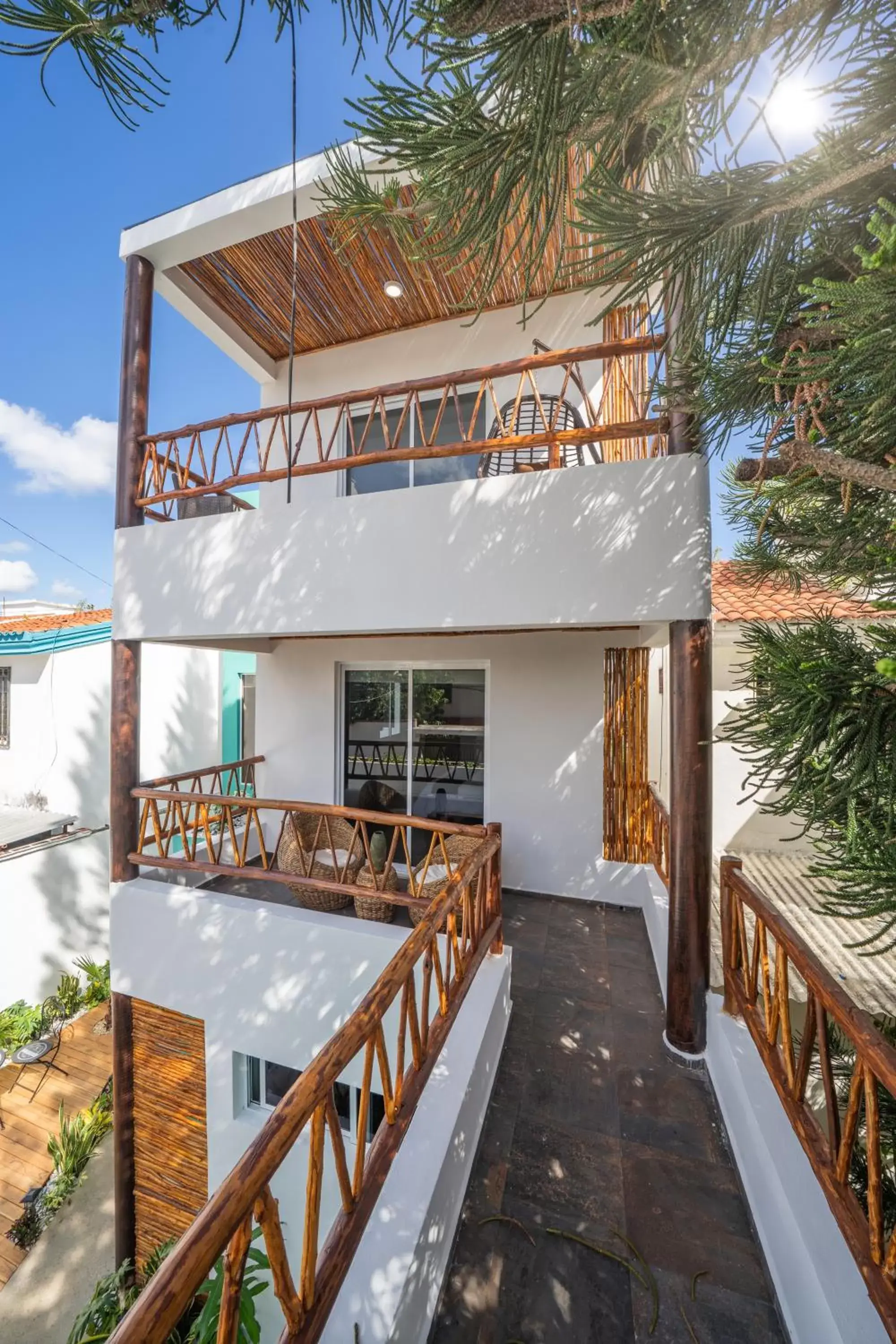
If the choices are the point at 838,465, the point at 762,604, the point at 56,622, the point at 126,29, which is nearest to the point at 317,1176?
the point at 838,465

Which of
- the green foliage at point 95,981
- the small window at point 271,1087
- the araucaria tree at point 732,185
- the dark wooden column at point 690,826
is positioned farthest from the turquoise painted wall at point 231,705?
the araucaria tree at point 732,185

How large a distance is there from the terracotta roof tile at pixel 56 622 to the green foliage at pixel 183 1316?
8471 millimetres

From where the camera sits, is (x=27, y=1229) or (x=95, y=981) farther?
(x=95, y=981)

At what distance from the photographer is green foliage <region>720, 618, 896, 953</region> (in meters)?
1.56

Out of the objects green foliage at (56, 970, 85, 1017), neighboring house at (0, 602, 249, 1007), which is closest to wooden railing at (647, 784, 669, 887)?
neighboring house at (0, 602, 249, 1007)

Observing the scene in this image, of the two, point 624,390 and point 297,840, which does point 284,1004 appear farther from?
point 624,390

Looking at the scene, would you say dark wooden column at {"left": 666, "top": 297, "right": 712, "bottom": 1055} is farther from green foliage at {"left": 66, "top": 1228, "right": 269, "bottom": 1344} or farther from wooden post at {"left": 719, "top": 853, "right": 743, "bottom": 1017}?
green foliage at {"left": 66, "top": 1228, "right": 269, "bottom": 1344}

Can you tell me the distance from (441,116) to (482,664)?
4.56 m

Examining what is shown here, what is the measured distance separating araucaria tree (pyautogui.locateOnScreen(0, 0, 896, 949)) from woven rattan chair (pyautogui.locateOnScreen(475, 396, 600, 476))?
2290 millimetres

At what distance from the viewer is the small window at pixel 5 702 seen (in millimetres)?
9523

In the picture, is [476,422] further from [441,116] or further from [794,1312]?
[794,1312]

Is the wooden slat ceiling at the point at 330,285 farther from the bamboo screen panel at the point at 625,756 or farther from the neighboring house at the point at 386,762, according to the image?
the bamboo screen panel at the point at 625,756

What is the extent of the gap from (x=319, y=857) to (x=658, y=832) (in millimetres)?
3345

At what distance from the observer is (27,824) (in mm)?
8188
